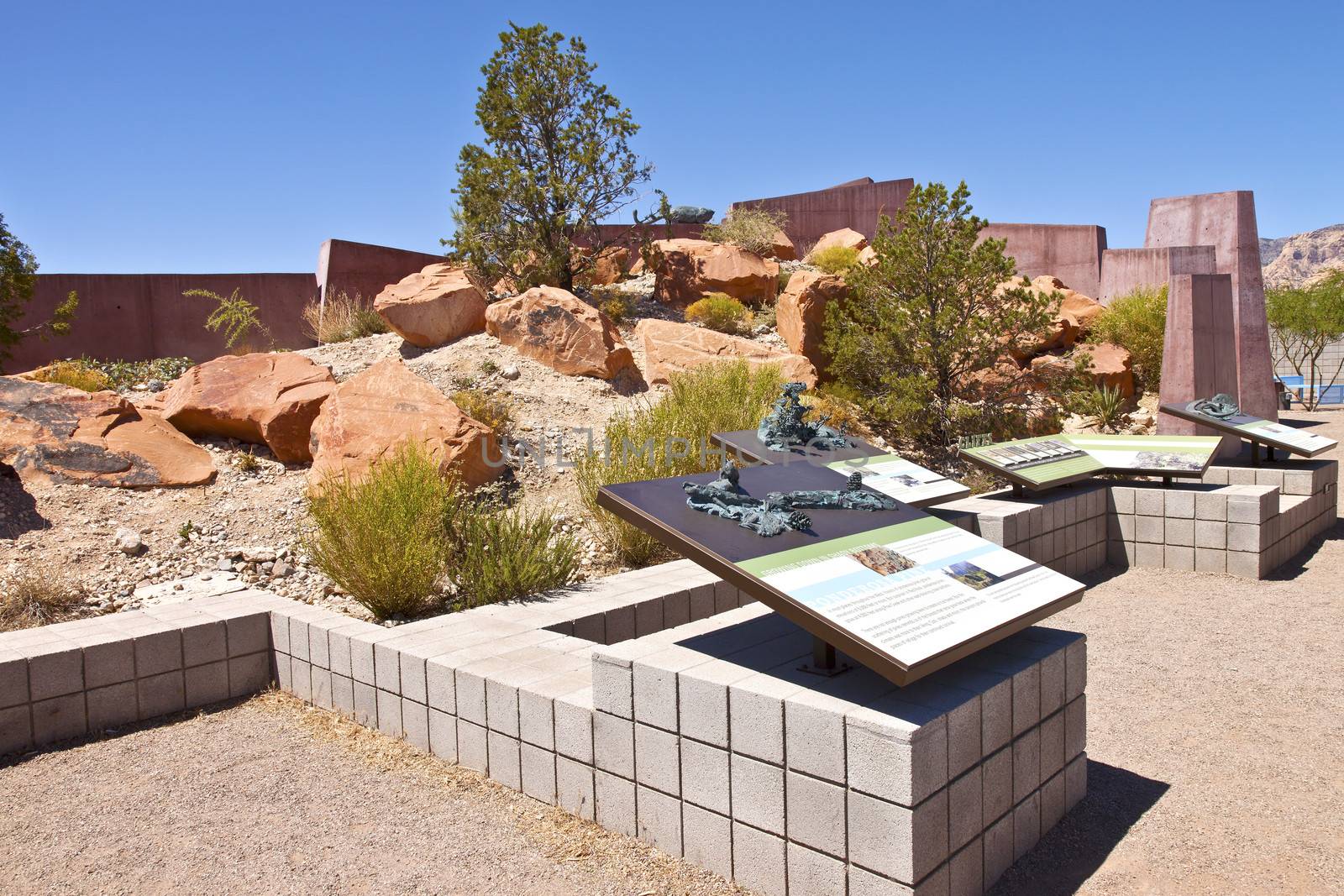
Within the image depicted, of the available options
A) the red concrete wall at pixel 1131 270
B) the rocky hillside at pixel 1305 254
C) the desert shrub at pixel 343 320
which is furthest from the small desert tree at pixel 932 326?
the rocky hillside at pixel 1305 254

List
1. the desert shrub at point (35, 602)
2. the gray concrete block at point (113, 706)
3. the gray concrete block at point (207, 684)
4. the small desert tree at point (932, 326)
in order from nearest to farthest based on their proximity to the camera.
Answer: the gray concrete block at point (113, 706), the gray concrete block at point (207, 684), the desert shrub at point (35, 602), the small desert tree at point (932, 326)

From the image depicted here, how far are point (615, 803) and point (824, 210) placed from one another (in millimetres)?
20498

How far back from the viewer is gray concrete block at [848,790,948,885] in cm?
228

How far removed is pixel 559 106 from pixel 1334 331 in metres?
17.2

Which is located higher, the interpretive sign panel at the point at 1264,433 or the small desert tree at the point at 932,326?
the small desert tree at the point at 932,326

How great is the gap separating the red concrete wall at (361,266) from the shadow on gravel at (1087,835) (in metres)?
13.7

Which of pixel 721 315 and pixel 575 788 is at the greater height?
pixel 721 315

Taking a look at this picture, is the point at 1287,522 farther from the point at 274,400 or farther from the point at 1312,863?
the point at 274,400

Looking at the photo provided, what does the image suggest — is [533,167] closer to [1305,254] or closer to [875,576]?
[875,576]

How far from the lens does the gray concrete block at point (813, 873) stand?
242 centimetres

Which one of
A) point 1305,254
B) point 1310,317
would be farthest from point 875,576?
point 1305,254

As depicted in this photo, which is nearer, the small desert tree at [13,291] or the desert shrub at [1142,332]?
the small desert tree at [13,291]

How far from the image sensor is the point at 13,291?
1244cm

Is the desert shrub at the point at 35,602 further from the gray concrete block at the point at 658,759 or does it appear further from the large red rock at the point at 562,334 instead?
the large red rock at the point at 562,334
